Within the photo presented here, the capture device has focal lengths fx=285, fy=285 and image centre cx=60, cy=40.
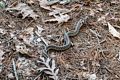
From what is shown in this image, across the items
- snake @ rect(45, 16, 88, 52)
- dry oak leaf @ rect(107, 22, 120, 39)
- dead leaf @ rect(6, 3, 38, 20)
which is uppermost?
dead leaf @ rect(6, 3, 38, 20)

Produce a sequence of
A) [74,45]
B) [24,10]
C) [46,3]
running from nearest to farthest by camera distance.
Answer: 1. [74,45]
2. [24,10]
3. [46,3]

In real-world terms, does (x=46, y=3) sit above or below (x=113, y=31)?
above

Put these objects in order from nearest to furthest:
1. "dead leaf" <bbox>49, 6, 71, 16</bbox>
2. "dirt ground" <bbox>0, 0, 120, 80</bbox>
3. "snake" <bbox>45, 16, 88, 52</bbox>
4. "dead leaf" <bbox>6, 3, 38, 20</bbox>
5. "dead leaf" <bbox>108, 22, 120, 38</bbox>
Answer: "dirt ground" <bbox>0, 0, 120, 80</bbox> < "snake" <bbox>45, 16, 88, 52</bbox> < "dead leaf" <bbox>108, 22, 120, 38</bbox> < "dead leaf" <bbox>6, 3, 38, 20</bbox> < "dead leaf" <bbox>49, 6, 71, 16</bbox>

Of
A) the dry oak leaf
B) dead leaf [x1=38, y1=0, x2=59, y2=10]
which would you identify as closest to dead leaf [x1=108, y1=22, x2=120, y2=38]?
the dry oak leaf

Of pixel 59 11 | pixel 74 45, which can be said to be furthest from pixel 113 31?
pixel 59 11

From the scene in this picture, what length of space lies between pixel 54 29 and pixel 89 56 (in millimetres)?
693

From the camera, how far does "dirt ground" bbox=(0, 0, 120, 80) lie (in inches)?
131

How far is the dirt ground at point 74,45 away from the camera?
3320mm

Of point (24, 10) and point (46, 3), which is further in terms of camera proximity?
point (46, 3)

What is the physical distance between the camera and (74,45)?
3.69 m

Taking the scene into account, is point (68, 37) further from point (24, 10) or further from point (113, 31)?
point (24, 10)

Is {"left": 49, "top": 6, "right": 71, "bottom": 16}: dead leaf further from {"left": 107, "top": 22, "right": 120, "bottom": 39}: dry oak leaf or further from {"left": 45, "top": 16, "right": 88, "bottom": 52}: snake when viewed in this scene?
{"left": 107, "top": 22, "right": 120, "bottom": 39}: dry oak leaf

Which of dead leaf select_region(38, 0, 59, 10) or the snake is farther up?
dead leaf select_region(38, 0, 59, 10)

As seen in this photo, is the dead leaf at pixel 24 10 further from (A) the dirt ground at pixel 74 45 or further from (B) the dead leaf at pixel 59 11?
(B) the dead leaf at pixel 59 11
